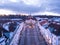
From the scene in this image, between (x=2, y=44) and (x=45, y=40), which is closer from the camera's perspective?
(x=2, y=44)

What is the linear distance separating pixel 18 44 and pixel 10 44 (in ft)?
1.50

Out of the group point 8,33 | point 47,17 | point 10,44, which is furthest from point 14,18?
point 10,44

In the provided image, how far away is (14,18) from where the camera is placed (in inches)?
452

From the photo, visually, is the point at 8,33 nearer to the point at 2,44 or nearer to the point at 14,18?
the point at 2,44

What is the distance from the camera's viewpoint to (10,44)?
19.7 ft

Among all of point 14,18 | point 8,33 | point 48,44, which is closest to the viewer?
point 48,44

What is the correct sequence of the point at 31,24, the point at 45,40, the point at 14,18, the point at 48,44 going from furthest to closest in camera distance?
the point at 14,18 → the point at 31,24 → the point at 45,40 → the point at 48,44

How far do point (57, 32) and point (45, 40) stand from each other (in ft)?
1.79

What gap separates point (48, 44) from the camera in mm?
6406

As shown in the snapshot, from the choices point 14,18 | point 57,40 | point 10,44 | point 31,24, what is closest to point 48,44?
point 57,40

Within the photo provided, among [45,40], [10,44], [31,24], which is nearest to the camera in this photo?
[10,44]

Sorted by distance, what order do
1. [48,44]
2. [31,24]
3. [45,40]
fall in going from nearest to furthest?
[48,44] → [45,40] → [31,24]

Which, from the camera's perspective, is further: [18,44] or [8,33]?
[8,33]

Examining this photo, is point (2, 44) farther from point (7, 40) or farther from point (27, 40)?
point (27, 40)
